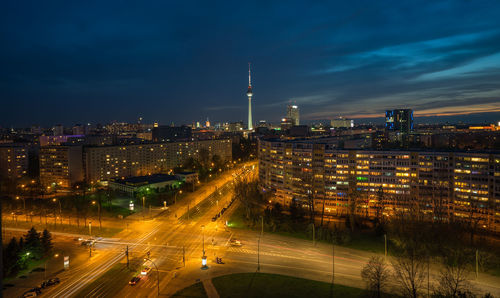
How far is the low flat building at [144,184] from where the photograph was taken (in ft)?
213

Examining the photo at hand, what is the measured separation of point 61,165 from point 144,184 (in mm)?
26042

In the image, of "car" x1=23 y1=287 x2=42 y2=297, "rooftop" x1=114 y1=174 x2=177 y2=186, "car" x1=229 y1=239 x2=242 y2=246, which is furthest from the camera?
"rooftop" x1=114 y1=174 x2=177 y2=186

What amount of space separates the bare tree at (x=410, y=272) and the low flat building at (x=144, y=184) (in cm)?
5028

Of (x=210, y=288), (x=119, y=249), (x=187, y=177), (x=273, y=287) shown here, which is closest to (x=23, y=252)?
(x=119, y=249)

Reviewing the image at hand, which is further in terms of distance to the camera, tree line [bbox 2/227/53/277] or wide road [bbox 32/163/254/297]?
tree line [bbox 2/227/53/277]

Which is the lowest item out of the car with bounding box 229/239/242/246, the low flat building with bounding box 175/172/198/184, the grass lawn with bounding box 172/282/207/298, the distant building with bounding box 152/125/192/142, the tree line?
the grass lawn with bounding box 172/282/207/298

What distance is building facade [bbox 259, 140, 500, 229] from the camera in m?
44.9

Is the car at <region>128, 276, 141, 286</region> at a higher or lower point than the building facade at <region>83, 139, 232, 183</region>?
lower

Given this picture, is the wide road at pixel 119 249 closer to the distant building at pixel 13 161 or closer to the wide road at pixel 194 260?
the wide road at pixel 194 260

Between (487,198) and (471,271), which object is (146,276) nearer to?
(471,271)

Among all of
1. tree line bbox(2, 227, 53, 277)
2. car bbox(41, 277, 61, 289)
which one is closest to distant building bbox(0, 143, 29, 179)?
tree line bbox(2, 227, 53, 277)

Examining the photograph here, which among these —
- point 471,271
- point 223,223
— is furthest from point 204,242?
point 471,271

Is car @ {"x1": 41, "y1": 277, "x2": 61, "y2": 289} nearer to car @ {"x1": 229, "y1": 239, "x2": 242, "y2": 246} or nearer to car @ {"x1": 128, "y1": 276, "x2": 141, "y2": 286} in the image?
car @ {"x1": 128, "y1": 276, "x2": 141, "y2": 286}

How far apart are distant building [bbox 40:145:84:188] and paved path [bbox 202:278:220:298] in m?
60.8
